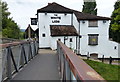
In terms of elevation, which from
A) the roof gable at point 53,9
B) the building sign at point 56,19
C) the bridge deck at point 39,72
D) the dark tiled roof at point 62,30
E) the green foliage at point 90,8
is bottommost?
the bridge deck at point 39,72

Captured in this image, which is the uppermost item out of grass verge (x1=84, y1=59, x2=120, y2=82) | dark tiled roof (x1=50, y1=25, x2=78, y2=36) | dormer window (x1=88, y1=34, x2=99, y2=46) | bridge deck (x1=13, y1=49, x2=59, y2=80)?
dark tiled roof (x1=50, y1=25, x2=78, y2=36)

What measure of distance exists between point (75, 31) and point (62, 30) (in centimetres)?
188

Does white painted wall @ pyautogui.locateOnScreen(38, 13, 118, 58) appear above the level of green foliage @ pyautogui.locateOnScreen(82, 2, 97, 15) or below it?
below

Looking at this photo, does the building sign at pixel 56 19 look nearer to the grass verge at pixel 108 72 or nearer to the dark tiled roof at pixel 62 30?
the dark tiled roof at pixel 62 30

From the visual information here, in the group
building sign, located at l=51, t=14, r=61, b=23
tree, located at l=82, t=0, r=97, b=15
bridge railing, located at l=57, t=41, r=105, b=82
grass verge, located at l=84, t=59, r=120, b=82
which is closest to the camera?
bridge railing, located at l=57, t=41, r=105, b=82

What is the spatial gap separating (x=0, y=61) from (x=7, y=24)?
31.4 metres

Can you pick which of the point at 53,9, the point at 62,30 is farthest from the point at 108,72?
the point at 53,9

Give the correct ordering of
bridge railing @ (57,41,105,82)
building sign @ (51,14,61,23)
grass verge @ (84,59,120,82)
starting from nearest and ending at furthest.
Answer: bridge railing @ (57,41,105,82), grass verge @ (84,59,120,82), building sign @ (51,14,61,23)

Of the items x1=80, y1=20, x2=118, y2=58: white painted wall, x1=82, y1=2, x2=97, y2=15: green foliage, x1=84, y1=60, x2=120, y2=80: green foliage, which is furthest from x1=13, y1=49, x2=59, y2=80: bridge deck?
x1=82, y1=2, x2=97, y2=15: green foliage

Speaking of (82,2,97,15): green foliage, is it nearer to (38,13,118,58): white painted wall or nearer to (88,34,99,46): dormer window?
(38,13,118,58): white painted wall

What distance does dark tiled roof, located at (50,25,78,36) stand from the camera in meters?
19.3

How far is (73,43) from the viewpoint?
801 inches

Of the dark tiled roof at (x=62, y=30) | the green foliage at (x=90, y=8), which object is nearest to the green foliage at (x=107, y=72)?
the dark tiled roof at (x=62, y=30)

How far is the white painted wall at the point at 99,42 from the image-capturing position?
20.6m
